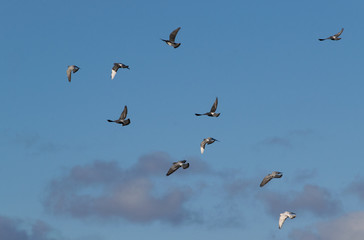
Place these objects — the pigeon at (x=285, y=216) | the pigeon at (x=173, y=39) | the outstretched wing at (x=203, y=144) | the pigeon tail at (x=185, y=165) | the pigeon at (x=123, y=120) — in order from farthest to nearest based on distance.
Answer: the outstretched wing at (x=203, y=144) < the pigeon tail at (x=185, y=165) < the pigeon at (x=123, y=120) < the pigeon at (x=173, y=39) < the pigeon at (x=285, y=216)

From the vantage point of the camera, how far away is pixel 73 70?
14350 cm

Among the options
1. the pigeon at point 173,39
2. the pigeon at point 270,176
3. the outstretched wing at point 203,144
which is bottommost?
the pigeon at point 270,176

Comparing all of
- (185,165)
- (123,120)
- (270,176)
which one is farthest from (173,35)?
(270,176)

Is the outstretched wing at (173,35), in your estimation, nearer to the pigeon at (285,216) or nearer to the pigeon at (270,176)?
the pigeon at (270,176)

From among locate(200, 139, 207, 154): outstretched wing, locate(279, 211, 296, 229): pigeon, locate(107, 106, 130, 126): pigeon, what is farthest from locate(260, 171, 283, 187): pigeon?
locate(107, 106, 130, 126): pigeon

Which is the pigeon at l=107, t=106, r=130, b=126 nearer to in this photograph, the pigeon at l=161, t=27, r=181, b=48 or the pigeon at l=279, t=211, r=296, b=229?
the pigeon at l=161, t=27, r=181, b=48

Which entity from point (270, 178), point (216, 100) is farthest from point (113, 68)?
point (270, 178)

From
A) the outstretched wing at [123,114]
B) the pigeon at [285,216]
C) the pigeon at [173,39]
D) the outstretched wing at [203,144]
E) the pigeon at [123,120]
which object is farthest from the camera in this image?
the outstretched wing at [203,144]

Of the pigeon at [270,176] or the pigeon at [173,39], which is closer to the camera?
the pigeon at [270,176]

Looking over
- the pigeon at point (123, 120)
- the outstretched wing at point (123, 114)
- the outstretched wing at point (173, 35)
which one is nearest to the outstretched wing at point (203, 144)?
the pigeon at point (123, 120)

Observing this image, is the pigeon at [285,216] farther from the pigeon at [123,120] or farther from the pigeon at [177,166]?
the pigeon at [123,120]

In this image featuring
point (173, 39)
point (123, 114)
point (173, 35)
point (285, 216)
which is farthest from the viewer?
point (123, 114)

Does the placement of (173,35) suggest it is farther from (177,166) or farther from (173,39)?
(177,166)

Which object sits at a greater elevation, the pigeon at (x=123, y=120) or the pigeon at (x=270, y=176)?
the pigeon at (x=123, y=120)
